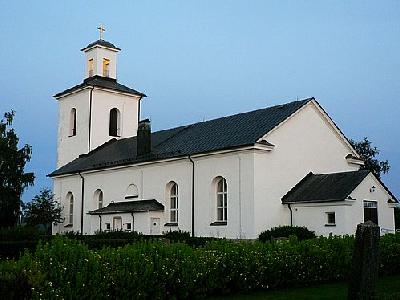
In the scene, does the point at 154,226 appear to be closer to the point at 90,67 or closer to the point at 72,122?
the point at 72,122

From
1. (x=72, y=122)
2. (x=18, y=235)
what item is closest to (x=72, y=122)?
(x=72, y=122)

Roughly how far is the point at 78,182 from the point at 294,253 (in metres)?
26.5

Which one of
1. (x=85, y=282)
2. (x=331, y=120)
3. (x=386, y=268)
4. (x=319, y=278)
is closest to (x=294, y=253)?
(x=319, y=278)

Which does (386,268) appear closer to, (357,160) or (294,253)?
(294,253)

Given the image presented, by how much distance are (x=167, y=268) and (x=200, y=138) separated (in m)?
19.7

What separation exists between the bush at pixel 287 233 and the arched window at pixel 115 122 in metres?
20.4

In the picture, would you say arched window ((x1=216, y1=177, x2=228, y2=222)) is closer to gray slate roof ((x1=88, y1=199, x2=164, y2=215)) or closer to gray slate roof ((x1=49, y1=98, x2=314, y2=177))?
gray slate roof ((x1=49, y1=98, x2=314, y2=177))

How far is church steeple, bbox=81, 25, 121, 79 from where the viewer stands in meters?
43.2

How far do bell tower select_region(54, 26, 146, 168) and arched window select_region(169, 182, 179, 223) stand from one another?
1210 cm

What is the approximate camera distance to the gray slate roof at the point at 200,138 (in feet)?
91.9

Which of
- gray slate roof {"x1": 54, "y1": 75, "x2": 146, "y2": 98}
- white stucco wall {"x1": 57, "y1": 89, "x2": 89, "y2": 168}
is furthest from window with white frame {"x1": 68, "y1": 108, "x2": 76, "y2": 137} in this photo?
gray slate roof {"x1": 54, "y1": 75, "x2": 146, "y2": 98}

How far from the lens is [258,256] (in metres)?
13.8

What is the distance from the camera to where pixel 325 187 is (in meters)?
26.3

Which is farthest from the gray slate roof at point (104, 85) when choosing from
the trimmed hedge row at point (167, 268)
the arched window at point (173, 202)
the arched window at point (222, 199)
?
the trimmed hedge row at point (167, 268)
